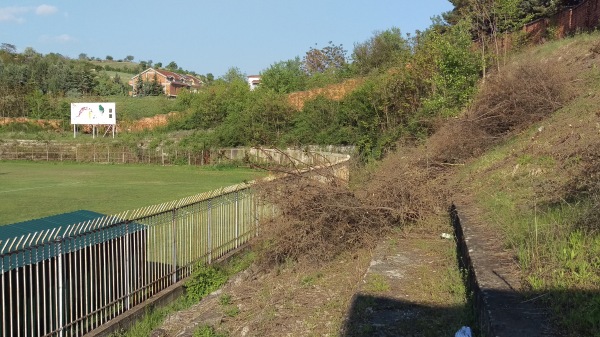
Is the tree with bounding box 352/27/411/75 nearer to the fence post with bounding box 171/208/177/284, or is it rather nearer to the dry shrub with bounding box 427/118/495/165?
the dry shrub with bounding box 427/118/495/165

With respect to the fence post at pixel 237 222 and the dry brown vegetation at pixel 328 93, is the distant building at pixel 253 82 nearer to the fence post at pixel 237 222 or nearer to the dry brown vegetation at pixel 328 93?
the dry brown vegetation at pixel 328 93

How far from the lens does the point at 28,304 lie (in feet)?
19.5

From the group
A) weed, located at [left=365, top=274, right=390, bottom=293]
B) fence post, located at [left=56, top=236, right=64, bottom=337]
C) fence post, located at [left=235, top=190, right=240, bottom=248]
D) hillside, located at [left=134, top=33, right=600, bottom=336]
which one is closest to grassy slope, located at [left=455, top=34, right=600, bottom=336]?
hillside, located at [left=134, top=33, right=600, bottom=336]

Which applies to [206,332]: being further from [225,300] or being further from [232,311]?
[225,300]

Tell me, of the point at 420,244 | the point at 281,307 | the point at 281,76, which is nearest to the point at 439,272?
the point at 420,244

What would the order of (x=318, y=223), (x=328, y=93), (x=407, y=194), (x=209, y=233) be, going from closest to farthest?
(x=318, y=223), (x=407, y=194), (x=209, y=233), (x=328, y=93)

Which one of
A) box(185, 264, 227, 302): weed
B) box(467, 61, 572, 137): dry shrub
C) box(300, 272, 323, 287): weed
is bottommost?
box(185, 264, 227, 302): weed

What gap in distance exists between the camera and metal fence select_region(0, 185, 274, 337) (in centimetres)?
580

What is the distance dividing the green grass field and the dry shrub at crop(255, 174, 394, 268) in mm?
4147

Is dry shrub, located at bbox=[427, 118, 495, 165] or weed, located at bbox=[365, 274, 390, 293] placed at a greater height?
dry shrub, located at bbox=[427, 118, 495, 165]

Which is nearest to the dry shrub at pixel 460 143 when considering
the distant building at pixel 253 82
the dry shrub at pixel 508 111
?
the dry shrub at pixel 508 111

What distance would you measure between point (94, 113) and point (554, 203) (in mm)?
48740

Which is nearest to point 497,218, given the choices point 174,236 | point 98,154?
point 174,236

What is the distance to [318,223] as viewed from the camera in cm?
779
